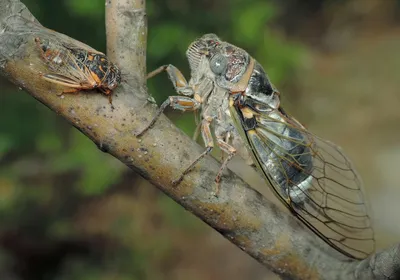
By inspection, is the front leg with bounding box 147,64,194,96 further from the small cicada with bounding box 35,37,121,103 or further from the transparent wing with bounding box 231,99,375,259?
the small cicada with bounding box 35,37,121,103

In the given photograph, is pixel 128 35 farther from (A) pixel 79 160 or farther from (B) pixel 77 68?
(A) pixel 79 160

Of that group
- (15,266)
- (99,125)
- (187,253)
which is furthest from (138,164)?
(187,253)

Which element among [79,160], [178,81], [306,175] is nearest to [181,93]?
[178,81]

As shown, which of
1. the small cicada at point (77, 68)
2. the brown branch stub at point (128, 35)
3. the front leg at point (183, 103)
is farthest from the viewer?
the front leg at point (183, 103)

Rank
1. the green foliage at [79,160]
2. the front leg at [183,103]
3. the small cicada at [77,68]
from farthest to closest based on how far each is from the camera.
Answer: the green foliage at [79,160] → the front leg at [183,103] → the small cicada at [77,68]

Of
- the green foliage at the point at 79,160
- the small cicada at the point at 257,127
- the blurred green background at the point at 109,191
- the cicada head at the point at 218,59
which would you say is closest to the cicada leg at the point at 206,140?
the small cicada at the point at 257,127

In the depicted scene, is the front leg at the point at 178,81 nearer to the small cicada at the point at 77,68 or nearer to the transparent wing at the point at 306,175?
the transparent wing at the point at 306,175
